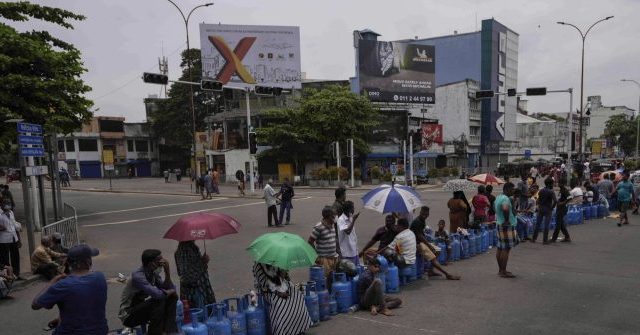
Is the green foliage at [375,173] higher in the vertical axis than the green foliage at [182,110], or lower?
lower

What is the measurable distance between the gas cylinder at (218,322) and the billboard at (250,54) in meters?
31.9

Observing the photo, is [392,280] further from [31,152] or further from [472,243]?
[31,152]

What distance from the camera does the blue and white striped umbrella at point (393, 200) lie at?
8188 millimetres

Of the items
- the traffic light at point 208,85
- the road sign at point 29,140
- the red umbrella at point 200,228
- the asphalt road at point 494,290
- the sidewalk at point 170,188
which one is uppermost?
the traffic light at point 208,85

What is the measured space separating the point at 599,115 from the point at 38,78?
363 ft

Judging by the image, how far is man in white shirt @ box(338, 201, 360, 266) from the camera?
789 cm

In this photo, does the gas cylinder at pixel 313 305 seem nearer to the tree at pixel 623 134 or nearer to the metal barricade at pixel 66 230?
the metal barricade at pixel 66 230

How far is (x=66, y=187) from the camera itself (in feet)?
141

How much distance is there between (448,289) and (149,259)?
527 cm

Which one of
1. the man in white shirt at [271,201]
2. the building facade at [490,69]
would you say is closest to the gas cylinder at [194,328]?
the man in white shirt at [271,201]

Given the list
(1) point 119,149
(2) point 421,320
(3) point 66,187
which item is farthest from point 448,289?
(1) point 119,149

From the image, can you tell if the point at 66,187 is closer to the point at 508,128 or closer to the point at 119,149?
the point at 119,149

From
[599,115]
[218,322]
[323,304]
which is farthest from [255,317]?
[599,115]

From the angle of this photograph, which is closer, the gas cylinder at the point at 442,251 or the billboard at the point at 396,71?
the gas cylinder at the point at 442,251
